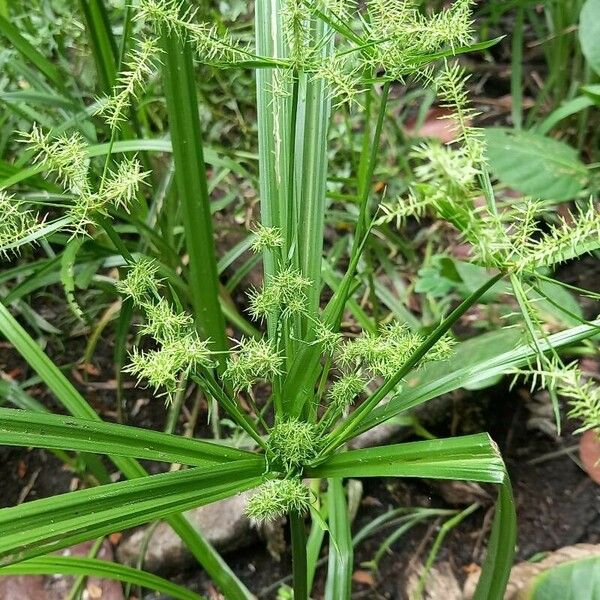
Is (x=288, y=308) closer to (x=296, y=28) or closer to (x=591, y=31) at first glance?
(x=296, y=28)

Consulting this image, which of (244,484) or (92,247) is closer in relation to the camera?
(244,484)

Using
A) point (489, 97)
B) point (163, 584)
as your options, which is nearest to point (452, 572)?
point (163, 584)

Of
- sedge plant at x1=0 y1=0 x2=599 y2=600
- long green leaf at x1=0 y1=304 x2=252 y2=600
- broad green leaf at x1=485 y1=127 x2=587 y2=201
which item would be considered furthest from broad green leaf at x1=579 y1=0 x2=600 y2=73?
long green leaf at x1=0 y1=304 x2=252 y2=600

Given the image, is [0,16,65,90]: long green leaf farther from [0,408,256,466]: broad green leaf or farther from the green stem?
the green stem

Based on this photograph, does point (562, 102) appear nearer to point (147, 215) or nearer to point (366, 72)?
point (147, 215)

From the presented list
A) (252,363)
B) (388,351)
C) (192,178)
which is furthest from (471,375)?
(192,178)

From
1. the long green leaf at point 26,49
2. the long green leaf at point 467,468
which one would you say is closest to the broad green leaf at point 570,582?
the long green leaf at point 467,468

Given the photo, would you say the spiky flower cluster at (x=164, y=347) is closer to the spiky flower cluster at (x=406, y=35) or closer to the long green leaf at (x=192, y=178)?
the long green leaf at (x=192, y=178)
